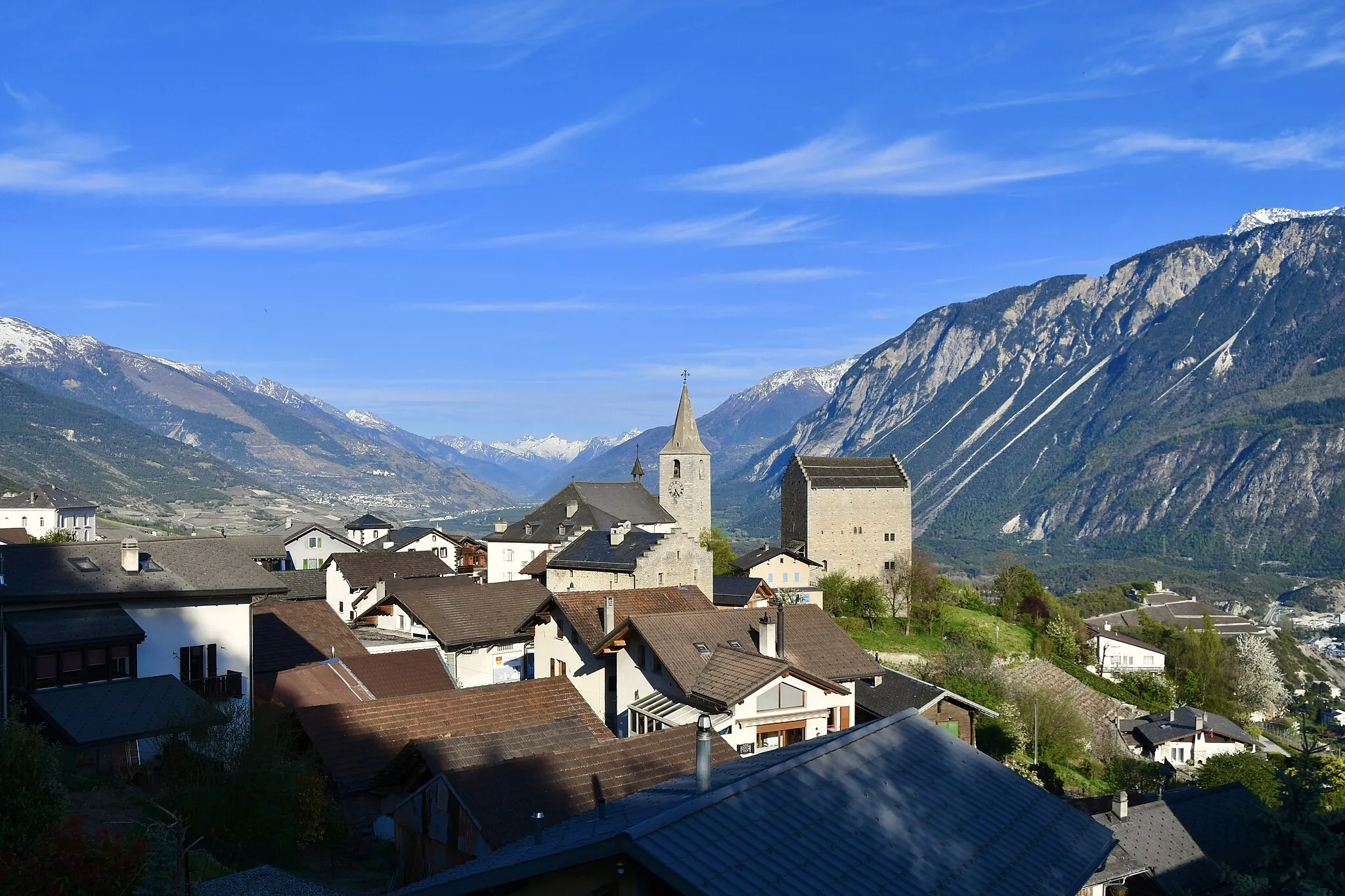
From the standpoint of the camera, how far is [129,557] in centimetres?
2767

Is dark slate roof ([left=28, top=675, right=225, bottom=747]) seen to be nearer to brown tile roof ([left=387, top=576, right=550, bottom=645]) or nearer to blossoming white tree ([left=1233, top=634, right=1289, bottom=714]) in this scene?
brown tile roof ([left=387, top=576, right=550, bottom=645])

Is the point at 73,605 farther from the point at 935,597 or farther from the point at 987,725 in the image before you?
the point at 935,597

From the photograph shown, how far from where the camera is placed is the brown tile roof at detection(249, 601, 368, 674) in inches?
1460

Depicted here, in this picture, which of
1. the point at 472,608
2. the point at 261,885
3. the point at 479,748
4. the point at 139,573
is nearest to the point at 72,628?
the point at 139,573

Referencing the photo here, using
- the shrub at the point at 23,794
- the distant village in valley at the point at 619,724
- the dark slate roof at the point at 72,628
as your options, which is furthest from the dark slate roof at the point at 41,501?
the shrub at the point at 23,794

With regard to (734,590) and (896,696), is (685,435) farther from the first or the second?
(896,696)

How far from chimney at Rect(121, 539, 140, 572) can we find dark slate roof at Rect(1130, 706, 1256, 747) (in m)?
53.0

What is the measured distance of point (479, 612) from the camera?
1837 inches

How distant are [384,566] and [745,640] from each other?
32.1 m

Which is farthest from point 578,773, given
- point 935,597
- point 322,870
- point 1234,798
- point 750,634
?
point 935,597

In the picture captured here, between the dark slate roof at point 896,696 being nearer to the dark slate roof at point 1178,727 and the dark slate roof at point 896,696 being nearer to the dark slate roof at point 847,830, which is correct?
the dark slate roof at point 1178,727

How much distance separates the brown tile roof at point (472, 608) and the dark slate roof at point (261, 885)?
2478 centimetres

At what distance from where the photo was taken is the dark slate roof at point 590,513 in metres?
74.2

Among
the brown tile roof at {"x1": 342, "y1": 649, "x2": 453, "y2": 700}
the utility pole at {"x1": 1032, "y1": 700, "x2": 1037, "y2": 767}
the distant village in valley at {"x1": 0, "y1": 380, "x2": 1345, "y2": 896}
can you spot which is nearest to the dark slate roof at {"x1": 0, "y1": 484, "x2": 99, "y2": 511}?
the distant village in valley at {"x1": 0, "y1": 380, "x2": 1345, "y2": 896}
